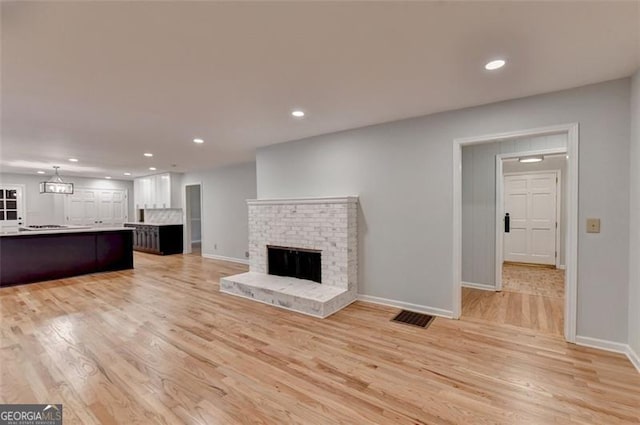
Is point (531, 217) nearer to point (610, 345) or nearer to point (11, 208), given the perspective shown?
point (610, 345)

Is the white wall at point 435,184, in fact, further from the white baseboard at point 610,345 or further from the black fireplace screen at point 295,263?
the black fireplace screen at point 295,263

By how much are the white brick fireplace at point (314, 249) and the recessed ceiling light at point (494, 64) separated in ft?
7.09

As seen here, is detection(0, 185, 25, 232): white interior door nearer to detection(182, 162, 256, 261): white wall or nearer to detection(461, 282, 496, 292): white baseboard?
detection(182, 162, 256, 261): white wall

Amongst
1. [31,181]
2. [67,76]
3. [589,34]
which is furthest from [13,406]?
[31,181]

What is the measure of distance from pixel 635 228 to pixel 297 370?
123 inches

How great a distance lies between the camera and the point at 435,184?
3512 millimetres

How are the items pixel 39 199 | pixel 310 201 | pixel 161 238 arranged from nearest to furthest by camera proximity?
pixel 310 201, pixel 161 238, pixel 39 199

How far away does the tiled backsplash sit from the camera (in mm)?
8844

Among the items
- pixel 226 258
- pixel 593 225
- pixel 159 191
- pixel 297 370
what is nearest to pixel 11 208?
pixel 159 191

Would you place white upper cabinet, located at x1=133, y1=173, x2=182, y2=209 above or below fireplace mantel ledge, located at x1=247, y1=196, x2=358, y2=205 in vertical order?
above

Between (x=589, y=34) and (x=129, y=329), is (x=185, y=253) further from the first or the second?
(x=589, y=34)

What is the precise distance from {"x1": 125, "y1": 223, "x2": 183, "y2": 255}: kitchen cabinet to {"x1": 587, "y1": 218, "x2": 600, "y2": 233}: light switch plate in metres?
9.12

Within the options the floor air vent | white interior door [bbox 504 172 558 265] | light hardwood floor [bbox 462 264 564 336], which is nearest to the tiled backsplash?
the floor air vent

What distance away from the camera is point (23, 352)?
265 centimetres
